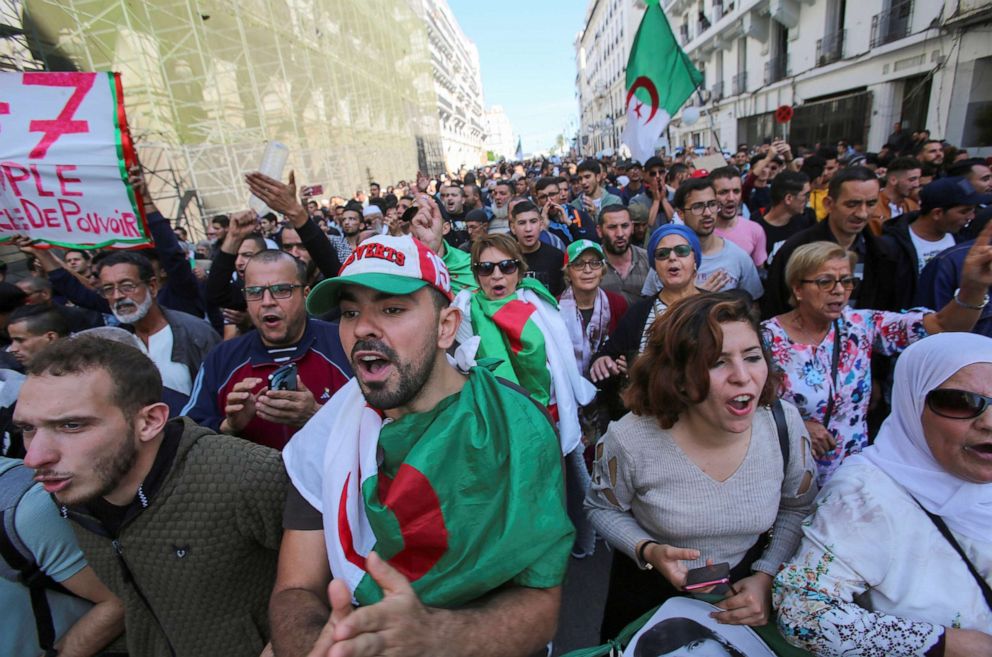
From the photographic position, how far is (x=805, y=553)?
4.74 ft

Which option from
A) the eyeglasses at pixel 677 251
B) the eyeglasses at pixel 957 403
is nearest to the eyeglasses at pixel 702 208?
the eyeglasses at pixel 677 251

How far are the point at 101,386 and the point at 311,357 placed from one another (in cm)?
103

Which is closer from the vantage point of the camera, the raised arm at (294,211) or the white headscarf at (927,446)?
the white headscarf at (927,446)

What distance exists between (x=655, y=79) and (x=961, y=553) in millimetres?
8156

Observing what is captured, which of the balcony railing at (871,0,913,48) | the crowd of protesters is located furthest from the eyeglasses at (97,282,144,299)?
the balcony railing at (871,0,913,48)

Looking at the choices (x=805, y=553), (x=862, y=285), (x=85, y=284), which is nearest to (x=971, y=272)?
(x=862, y=285)

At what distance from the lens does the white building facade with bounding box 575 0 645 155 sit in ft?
146

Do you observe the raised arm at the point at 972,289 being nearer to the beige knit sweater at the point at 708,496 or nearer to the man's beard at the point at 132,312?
the beige knit sweater at the point at 708,496

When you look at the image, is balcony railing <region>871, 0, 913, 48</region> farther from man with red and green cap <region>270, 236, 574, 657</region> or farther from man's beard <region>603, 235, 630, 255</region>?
man with red and green cap <region>270, 236, 574, 657</region>

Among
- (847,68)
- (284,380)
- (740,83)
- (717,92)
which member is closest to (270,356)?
(284,380)

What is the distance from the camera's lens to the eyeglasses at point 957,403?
132 centimetres

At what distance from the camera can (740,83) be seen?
84.5 feet

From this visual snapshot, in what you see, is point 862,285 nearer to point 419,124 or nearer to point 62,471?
point 62,471

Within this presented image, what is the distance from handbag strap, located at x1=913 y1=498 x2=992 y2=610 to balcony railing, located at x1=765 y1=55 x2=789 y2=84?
84.2 feet
